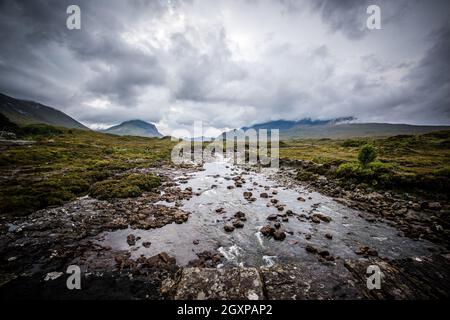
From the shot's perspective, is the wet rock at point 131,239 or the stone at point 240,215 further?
the stone at point 240,215

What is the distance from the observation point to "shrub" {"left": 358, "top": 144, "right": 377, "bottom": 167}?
2591cm

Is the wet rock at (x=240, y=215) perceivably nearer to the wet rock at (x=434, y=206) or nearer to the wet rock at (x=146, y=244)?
the wet rock at (x=146, y=244)

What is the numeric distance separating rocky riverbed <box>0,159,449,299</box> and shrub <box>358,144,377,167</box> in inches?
440

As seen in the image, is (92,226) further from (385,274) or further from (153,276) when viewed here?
(385,274)

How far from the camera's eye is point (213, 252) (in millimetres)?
11109

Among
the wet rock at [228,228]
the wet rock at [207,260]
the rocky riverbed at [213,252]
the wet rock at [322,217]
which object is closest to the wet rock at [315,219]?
the rocky riverbed at [213,252]

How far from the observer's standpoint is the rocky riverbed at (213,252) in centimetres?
796

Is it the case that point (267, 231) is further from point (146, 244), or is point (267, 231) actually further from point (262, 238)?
point (146, 244)

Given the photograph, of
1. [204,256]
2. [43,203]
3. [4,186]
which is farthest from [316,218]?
[4,186]

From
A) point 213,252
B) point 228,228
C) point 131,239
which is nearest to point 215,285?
point 213,252

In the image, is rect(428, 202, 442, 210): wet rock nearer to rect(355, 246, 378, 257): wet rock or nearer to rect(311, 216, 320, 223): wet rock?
rect(311, 216, 320, 223): wet rock

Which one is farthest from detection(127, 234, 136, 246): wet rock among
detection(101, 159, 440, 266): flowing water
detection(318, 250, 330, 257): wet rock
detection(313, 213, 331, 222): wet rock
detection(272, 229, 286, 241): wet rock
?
detection(313, 213, 331, 222): wet rock

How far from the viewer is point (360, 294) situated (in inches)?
304

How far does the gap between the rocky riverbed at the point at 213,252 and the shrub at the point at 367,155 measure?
11184 mm
